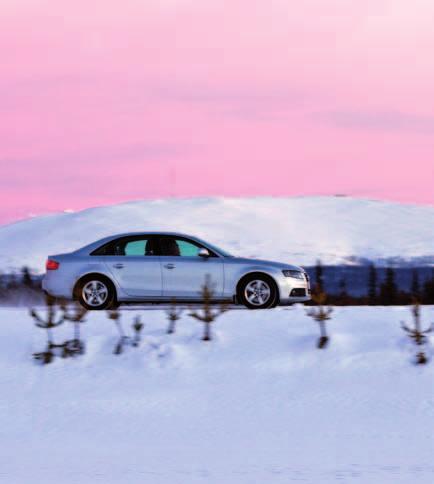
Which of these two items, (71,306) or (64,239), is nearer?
(71,306)

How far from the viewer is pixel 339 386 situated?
12406 mm

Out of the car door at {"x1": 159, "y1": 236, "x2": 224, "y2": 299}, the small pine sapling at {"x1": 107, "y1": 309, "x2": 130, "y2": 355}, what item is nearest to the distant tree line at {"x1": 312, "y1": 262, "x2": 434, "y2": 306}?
the car door at {"x1": 159, "y1": 236, "x2": 224, "y2": 299}

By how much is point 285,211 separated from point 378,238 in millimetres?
5984

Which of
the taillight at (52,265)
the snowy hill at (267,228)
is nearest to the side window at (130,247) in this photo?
the taillight at (52,265)

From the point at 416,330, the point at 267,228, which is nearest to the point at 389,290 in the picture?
the point at 267,228

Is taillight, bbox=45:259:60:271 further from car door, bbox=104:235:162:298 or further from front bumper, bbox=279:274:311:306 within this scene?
front bumper, bbox=279:274:311:306

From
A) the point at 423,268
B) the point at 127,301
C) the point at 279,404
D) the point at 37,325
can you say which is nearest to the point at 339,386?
the point at 279,404

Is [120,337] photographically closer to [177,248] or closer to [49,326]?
[49,326]

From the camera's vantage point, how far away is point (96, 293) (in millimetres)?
16219

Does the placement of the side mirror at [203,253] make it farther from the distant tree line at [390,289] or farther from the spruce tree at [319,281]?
the distant tree line at [390,289]

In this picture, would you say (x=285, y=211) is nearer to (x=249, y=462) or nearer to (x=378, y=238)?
(x=378, y=238)

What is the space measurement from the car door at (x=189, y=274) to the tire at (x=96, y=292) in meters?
0.80

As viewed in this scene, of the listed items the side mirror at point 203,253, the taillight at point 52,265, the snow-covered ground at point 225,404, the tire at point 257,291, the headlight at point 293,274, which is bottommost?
the snow-covered ground at point 225,404

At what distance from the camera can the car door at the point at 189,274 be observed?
633 inches
